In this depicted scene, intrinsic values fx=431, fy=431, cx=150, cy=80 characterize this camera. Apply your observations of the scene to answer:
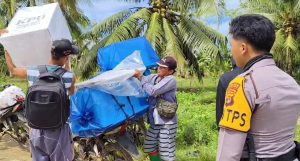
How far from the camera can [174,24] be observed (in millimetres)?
15609

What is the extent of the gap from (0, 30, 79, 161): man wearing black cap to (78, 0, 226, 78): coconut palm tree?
9.94 metres

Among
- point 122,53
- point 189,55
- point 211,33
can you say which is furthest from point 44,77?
point 189,55

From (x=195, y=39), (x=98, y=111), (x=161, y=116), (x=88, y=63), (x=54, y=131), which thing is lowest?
(x=88, y=63)

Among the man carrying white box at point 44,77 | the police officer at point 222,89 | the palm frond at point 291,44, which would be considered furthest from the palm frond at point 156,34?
the police officer at point 222,89

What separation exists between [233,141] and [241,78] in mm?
259

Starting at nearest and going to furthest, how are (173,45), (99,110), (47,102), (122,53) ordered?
(47,102) → (99,110) → (122,53) → (173,45)

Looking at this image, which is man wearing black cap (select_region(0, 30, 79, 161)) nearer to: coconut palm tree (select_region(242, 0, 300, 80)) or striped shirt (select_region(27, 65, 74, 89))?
striped shirt (select_region(27, 65, 74, 89))

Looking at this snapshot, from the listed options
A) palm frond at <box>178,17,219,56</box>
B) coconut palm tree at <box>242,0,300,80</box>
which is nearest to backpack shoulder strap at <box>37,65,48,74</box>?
palm frond at <box>178,17,219,56</box>

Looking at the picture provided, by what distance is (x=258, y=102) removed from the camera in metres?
1.73

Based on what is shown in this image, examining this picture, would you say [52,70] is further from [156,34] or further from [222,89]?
[156,34]

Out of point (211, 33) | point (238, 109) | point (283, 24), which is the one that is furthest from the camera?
point (283, 24)

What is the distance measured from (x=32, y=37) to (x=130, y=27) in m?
10.4

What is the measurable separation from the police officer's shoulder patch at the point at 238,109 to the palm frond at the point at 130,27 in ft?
37.8

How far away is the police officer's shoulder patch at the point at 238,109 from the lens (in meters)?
1.72
